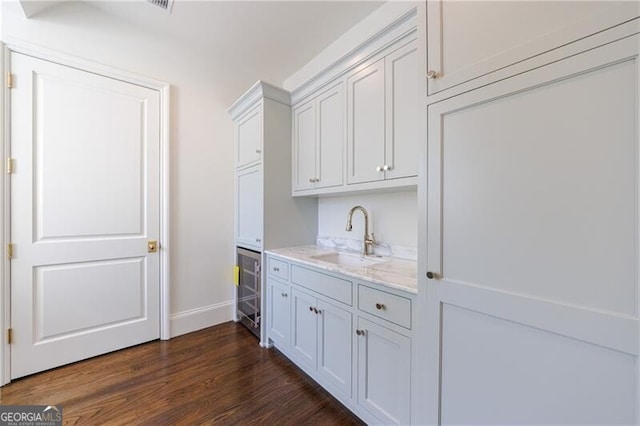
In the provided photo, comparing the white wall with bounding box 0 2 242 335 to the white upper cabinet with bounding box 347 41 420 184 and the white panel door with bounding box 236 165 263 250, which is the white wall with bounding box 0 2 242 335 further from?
the white upper cabinet with bounding box 347 41 420 184

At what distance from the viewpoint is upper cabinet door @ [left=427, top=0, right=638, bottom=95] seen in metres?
0.73

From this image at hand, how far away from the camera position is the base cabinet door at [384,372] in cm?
123

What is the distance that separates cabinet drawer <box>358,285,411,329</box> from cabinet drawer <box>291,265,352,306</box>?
11 centimetres

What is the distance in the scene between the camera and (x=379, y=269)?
1.58 meters

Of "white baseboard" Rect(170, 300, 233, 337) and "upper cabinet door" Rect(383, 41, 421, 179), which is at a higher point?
"upper cabinet door" Rect(383, 41, 421, 179)

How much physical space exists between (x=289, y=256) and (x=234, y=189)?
48.8 inches

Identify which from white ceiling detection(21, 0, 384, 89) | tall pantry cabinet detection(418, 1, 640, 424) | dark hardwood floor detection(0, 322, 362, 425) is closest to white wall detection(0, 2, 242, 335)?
white ceiling detection(21, 0, 384, 89)

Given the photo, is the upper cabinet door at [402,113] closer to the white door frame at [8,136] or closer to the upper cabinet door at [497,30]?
the upper cabinet door at [497,30]

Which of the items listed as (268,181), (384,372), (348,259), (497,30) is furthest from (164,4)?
(384,372)

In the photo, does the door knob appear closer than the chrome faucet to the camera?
No

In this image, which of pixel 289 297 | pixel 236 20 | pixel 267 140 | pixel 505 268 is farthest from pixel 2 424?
pixel 236 20

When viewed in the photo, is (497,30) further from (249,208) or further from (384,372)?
(249,208)

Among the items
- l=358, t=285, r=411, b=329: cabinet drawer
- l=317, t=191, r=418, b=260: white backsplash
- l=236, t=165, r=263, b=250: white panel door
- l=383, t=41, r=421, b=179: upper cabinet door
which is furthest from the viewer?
l=236, t=165, r=263, b=250: white panel door

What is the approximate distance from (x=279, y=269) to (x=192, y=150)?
1514mm
